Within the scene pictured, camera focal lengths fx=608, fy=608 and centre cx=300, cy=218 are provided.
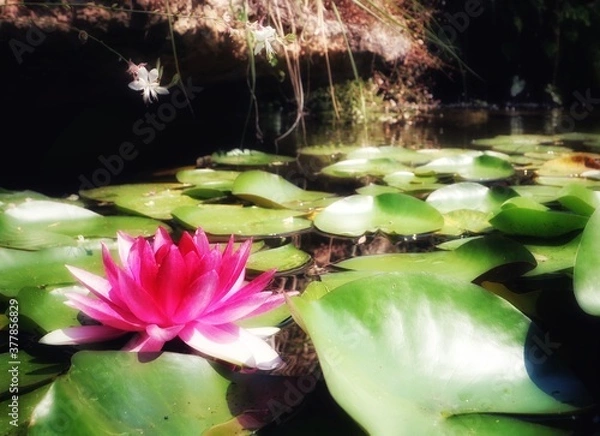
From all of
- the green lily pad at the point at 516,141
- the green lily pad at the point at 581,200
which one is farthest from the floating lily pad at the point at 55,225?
the green lily pad at the point at 516,141

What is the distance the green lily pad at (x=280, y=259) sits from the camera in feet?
2.99

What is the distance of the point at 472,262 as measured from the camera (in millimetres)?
878

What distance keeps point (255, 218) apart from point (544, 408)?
0.73 m

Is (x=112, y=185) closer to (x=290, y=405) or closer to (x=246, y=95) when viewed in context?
(x=290, y=405)

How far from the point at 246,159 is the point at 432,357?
4.73 feet

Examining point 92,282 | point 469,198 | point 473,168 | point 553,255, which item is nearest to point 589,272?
point 553,255

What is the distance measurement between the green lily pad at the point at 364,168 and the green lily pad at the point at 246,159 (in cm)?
25

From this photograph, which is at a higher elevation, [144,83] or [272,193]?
[144,83]

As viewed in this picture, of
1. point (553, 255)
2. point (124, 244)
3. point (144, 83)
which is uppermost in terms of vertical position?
point (144, 83)

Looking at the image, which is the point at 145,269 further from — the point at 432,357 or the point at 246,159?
the point at 246,159

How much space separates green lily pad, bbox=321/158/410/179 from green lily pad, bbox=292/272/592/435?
42.1 inches

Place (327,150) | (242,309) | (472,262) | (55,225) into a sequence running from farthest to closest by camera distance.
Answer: (327,150)
(55,225)
(472,262)
(242,309)

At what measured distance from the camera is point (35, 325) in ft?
2.30

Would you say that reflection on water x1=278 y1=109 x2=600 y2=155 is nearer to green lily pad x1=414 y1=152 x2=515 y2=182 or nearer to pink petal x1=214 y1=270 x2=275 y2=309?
green lily pad x1=414 y1=152 x2=515 y2=182
